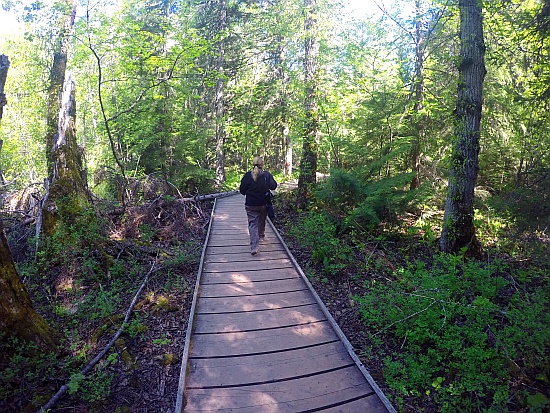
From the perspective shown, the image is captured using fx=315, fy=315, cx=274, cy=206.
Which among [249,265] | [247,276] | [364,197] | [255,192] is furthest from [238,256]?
[364,197]

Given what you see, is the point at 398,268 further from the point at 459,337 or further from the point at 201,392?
the point at 201,392

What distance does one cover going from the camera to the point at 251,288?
5520 millimetres

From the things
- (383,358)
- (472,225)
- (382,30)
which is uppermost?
(382,30)

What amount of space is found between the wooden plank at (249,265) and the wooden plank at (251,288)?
0.65 m

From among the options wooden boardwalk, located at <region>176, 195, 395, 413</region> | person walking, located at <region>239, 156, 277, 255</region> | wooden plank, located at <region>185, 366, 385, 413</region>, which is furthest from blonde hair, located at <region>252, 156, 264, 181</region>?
wooden plank, located at <region>185, 366, 385, 413</region>

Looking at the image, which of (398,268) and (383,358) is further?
(398,268)

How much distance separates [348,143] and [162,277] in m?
5.89

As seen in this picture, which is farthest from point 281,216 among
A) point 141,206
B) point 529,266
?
point 529,266

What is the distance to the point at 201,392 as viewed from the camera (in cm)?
322

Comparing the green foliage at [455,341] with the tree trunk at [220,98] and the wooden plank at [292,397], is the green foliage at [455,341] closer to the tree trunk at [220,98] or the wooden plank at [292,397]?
the wooden plank at [292,397]

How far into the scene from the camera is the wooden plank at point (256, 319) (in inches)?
171

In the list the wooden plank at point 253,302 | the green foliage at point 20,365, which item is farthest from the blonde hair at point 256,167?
the green foliage at point 20,365

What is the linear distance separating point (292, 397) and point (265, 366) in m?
0.52

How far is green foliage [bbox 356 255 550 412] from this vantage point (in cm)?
323
